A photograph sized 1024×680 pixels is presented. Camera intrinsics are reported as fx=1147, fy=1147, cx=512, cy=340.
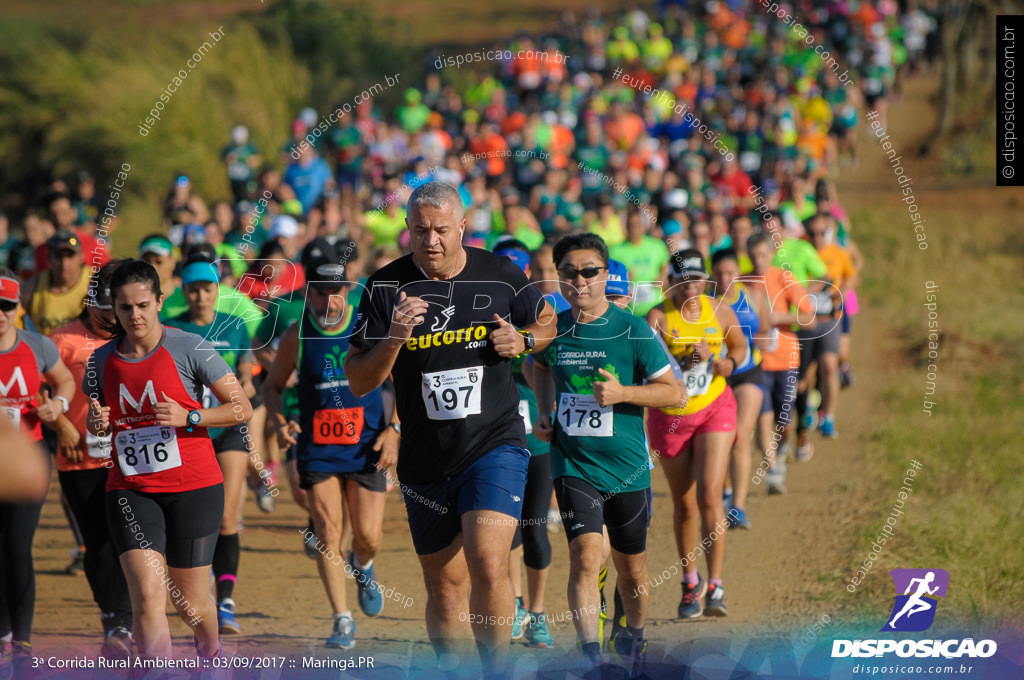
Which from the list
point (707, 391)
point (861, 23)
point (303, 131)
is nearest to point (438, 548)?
point (707, 391)

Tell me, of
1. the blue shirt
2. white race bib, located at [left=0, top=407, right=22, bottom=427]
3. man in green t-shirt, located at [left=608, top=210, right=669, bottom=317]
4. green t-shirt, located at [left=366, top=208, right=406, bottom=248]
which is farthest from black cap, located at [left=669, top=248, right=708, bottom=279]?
the blue shirt

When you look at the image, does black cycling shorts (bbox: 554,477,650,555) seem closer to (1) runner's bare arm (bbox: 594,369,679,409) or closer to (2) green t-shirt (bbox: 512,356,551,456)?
(1) runner's bare arm (bbox: 594,369,679,409)

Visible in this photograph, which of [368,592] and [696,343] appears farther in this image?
[696,343]

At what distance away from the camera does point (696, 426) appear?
7.00m

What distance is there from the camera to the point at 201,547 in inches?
210

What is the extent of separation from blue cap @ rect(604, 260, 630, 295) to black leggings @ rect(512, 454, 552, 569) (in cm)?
104

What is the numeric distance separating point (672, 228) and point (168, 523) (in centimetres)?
710

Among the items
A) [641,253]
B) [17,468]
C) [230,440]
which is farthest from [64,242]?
[17,468]

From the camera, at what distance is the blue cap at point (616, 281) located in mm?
6305

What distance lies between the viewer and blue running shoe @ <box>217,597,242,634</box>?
684 cm

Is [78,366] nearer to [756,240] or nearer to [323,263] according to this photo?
[323,263]

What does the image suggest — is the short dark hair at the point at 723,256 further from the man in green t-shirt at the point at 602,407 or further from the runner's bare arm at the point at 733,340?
the man in green t-shirt at the point at 602,407

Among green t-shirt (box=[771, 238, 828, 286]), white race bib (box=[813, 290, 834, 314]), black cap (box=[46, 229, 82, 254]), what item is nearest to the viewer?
black cap (box=[46, 229, 82, 254])

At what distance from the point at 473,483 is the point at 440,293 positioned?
0.85 m
